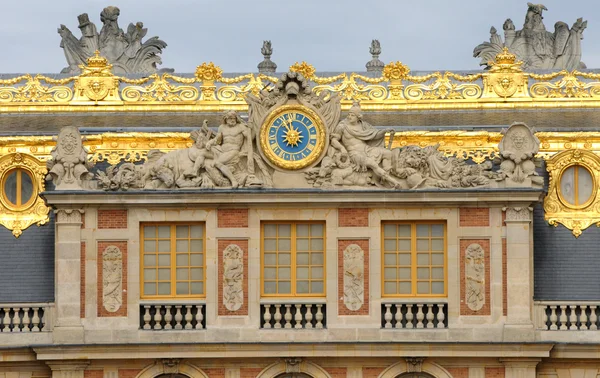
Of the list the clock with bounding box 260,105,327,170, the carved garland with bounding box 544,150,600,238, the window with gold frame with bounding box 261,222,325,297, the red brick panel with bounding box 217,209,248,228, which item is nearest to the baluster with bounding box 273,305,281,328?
the window with gold frame with bounding box 261,222,325,297

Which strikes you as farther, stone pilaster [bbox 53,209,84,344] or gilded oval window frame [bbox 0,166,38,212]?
gilded oval window frame [bbox 0,166,38,212]

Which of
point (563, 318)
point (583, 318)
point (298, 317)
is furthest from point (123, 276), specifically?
point (583, 318)

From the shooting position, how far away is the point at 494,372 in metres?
60.6

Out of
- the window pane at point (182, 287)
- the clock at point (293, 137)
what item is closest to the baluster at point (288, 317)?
the window pane at point (182, 287)

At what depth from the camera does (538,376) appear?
60938 mm

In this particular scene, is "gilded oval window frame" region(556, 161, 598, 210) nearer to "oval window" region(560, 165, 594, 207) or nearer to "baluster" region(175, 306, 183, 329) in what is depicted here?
"oval window" region(560, 165, 594, 207)

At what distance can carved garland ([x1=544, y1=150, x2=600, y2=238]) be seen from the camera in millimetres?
62469

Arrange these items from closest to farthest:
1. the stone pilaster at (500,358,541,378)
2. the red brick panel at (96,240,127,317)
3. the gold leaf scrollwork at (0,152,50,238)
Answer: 1. the stone pilaster at (500,358,541,378)
2. the red brick panel at (96,240,127,317)
3. the gold leaf scrollwork at (0,152,50,238)

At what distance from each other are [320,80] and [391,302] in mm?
7373

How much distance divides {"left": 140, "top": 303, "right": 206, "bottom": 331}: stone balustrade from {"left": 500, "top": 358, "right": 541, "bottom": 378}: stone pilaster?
834 centimetres

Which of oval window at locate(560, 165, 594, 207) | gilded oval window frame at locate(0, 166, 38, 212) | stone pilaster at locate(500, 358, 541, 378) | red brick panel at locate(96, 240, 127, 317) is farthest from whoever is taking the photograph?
gilded oval window frame at locate(0, 166, 38, 212)

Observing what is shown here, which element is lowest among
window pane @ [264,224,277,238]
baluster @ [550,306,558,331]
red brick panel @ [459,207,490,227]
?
baluster @ [550,306,558,331]

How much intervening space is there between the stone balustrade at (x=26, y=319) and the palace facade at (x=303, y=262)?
0.23 feet

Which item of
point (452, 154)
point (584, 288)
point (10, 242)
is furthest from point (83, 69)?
point (584, 288)
